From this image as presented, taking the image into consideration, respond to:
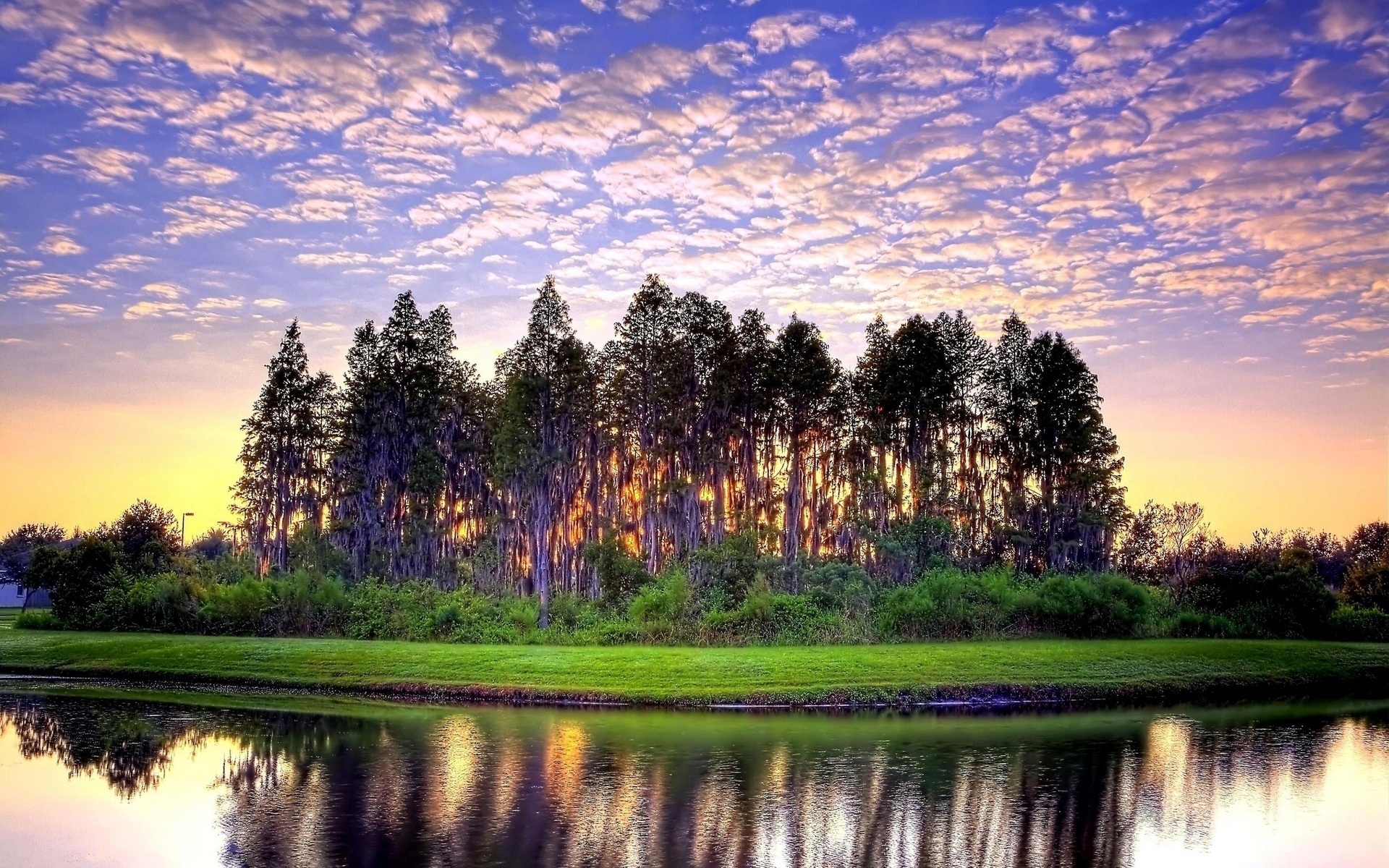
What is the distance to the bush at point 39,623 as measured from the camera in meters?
49.0

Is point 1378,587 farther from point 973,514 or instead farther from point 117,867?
point 117,867

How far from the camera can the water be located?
13883 mm

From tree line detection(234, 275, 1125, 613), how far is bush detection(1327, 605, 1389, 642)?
49.4ft

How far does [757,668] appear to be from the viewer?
32.5 meters

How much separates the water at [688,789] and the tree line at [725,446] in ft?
103

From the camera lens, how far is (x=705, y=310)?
61.1 meters

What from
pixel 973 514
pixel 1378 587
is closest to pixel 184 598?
pixel 973 514

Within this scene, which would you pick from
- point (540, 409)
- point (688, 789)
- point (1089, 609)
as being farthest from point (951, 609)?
point (688, 789)

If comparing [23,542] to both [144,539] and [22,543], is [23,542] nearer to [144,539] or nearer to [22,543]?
[22,543]

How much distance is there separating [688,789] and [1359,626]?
A: 4263 cm

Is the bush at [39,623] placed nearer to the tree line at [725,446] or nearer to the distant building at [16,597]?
the tree line at [725,446]

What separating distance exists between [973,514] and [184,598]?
47.7 metres

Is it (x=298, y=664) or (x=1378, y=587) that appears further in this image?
(x=1378, y=587)

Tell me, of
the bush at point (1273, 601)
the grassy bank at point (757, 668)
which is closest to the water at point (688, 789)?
the grassy bank at point (757, 668)
